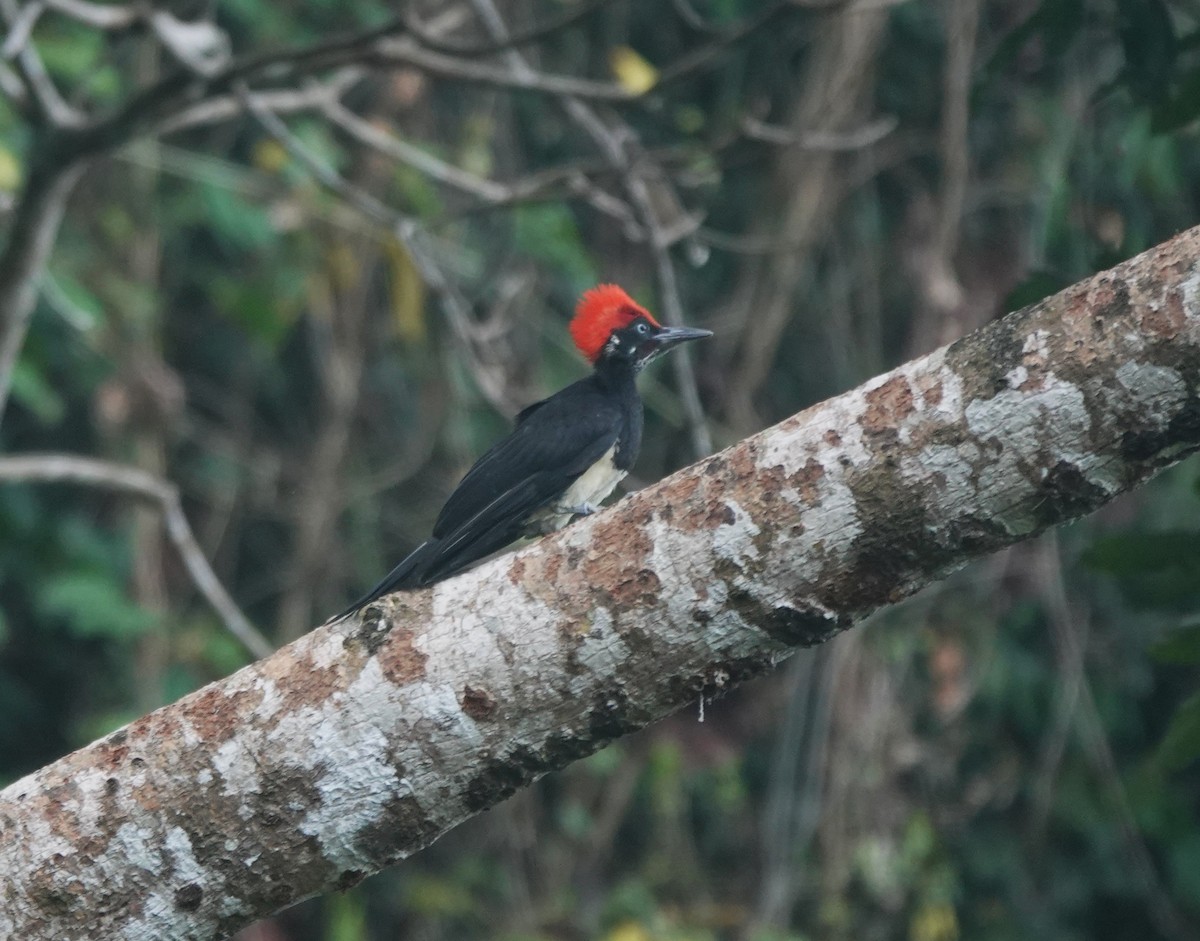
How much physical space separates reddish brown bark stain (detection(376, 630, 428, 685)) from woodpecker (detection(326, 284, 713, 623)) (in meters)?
0.64

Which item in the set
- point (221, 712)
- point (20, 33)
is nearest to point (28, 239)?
point (20, 33)

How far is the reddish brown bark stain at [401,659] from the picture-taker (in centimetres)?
248

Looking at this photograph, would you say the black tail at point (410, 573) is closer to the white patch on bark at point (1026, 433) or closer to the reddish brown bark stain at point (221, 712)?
the reddish brown bark stain at point (221, 712)

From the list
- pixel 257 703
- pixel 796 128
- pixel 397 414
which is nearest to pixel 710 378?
pixel 796 128

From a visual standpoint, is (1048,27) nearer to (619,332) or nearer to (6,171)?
(619,332)

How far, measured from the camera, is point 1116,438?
2.14 meters

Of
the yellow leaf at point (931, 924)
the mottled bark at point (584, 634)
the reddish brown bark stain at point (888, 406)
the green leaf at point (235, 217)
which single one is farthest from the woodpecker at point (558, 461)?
the yellow leaf at point (931, 924)

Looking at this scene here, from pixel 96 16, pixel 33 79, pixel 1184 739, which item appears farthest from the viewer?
pixel 96 16

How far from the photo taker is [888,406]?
2275mm

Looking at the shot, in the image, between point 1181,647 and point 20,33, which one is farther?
point 20,33

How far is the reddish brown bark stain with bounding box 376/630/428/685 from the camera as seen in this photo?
2.48 metres

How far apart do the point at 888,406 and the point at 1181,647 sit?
0.93 m

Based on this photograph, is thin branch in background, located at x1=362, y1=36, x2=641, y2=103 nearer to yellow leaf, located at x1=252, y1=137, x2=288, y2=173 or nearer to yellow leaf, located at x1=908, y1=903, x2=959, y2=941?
yellow leaf, located at x1=252, y1=137, x2=288, y2=173

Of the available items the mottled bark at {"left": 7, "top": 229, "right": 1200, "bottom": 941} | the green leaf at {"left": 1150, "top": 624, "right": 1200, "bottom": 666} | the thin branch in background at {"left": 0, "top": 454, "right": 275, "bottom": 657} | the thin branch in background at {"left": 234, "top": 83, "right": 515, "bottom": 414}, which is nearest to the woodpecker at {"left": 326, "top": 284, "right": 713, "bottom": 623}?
the thin branch in background at {"left": 234, "top": 83, "right": 515, "bottom": 414}
